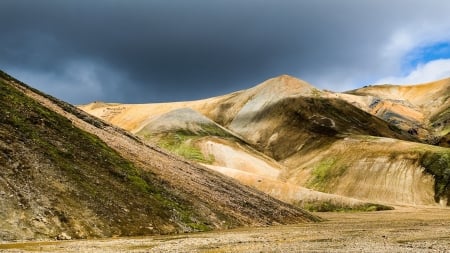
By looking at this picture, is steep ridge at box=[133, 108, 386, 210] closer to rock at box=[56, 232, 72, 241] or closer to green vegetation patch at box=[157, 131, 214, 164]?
green vegetation patch at box=[157, 131, 214, 164]

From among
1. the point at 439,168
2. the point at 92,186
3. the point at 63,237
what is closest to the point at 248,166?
the point at 439,168

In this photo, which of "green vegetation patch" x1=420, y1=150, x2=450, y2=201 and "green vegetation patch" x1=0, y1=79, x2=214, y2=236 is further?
"green vegetation patch" x1=420, y1=150, x2=450, y2=201

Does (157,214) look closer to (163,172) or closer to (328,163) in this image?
(163,172)

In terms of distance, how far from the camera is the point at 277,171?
605ft

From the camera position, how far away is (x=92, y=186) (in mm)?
62125

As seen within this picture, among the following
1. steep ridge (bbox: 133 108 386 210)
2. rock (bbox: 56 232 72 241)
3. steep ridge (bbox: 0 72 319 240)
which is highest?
steep ridge (bbox: 133 108 386 210)

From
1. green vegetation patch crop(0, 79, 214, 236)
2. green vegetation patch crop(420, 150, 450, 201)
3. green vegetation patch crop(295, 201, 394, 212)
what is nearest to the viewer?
green vegetation patch crop(0, 79, 214, 236)

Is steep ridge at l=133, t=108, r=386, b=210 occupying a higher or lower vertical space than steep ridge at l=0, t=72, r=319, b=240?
higher

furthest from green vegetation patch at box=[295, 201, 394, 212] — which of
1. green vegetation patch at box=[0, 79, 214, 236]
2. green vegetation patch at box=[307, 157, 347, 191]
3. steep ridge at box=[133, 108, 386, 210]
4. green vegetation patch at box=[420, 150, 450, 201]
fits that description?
green vegetation patch at box=[0, 79, 214, 236]

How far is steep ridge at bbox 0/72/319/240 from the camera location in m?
53.2

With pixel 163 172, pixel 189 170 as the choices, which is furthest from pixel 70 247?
pixel 189 170

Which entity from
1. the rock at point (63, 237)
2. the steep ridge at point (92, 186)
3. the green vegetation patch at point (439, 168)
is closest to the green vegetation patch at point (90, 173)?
the steep ridge at point (92, 186)

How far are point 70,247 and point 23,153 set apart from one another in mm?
21764

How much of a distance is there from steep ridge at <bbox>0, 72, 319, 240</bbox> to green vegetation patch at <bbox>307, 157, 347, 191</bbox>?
256 feet
